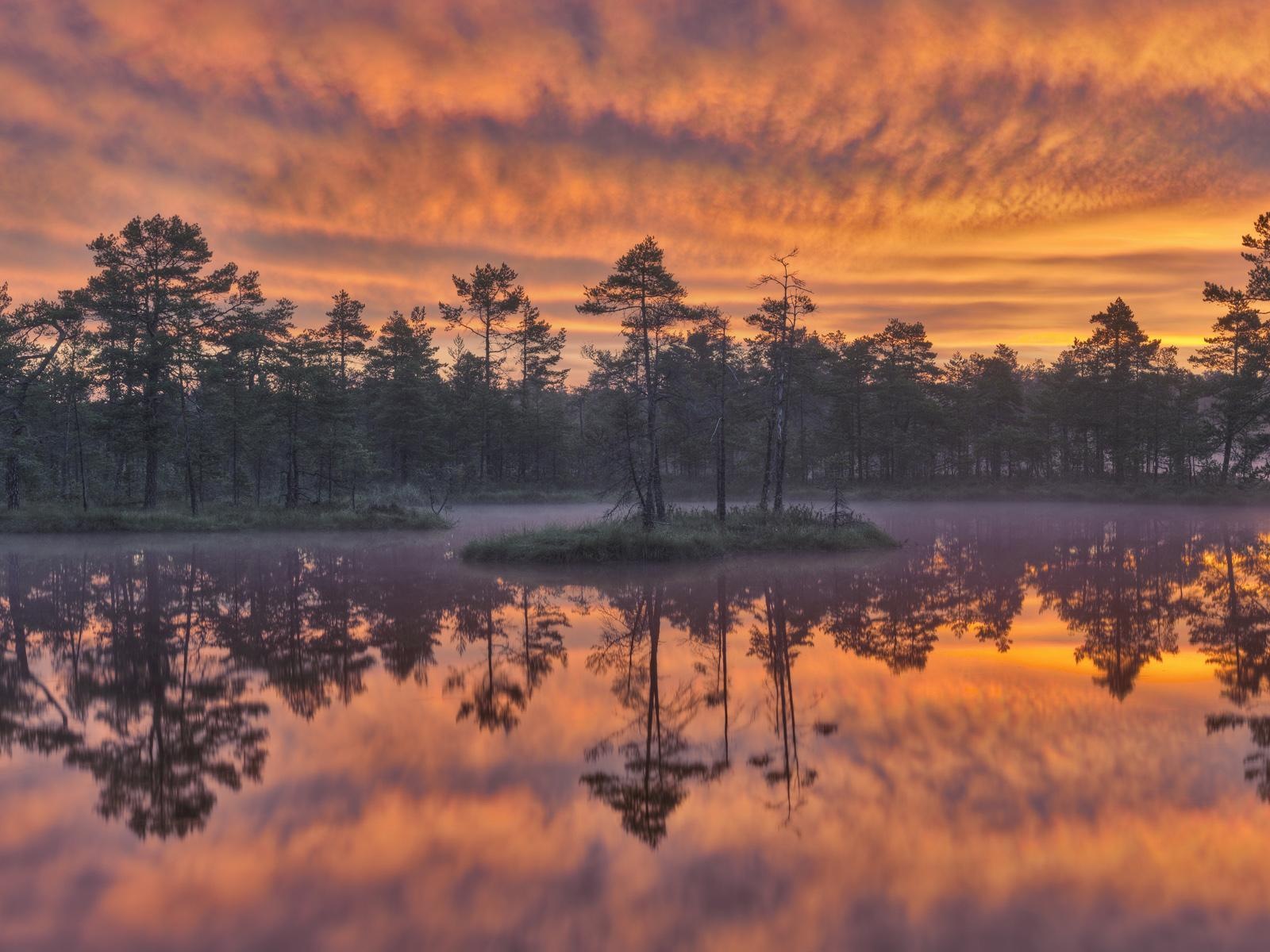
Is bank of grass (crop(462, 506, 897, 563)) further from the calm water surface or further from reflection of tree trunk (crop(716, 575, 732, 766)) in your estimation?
the calm water surface

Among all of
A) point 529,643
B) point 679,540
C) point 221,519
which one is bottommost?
point 529,643

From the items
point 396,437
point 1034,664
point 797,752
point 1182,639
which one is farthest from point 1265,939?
point 396,437

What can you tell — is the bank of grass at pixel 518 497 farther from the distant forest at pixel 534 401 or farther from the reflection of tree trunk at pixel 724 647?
the reflection of tree trunk at pixel 724 647

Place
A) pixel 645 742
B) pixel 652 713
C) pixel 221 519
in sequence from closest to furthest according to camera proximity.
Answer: pixel 645 742 → pixel 652 713 → pixel 221 519

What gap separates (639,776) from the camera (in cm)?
904

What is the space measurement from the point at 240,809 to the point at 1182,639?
1773cm

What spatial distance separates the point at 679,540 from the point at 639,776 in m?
21.4

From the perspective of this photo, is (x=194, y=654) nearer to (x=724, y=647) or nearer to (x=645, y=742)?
(x=645, y=742)

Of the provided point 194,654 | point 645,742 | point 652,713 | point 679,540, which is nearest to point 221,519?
point 679,540

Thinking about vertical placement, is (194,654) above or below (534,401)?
below

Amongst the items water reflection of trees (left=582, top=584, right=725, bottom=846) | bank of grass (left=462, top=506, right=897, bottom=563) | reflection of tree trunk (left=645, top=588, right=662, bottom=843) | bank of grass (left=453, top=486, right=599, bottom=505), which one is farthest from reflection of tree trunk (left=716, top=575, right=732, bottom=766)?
bank of grass (left=453, top=486, right=599, bottom=505)

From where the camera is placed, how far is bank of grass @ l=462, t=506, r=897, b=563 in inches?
1177

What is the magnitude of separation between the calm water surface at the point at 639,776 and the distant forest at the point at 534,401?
1655cm

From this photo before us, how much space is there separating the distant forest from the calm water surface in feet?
54.3
